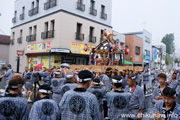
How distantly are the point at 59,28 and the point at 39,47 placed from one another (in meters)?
4.38

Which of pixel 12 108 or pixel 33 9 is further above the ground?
pixel 33 9

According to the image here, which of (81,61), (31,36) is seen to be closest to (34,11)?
(31,36)

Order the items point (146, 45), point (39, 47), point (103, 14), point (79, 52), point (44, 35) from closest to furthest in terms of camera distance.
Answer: point (44, 35)
point (79, 52)
point (39, 47)
point (103, 14)
point (146, 45)

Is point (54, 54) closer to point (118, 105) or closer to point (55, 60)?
point (55, 60)

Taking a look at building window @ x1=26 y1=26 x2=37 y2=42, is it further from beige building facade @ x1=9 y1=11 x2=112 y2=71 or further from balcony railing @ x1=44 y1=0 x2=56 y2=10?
balcony railing @ x1=44 y1=0 x2=56 y2=10

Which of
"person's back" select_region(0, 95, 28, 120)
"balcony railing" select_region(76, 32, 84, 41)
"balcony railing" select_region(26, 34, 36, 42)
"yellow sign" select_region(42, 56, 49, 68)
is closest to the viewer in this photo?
"person's back" select_region(0, 95, 28, 120)

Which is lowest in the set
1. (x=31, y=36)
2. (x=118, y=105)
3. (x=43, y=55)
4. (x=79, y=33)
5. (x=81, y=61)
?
(x=118, y=105)

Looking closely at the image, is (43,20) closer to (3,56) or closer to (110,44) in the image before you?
(110,44)

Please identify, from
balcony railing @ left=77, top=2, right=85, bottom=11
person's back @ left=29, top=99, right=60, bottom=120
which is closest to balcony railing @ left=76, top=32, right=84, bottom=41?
balcony railing @ left=77, top=2, right=85, bottom=11

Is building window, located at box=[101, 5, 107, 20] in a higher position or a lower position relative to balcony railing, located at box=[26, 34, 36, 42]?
higher

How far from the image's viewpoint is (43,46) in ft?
62.7

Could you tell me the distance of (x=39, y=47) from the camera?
19656 millimetres

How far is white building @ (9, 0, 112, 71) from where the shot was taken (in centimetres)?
1770

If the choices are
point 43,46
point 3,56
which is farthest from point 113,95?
point 3,56
